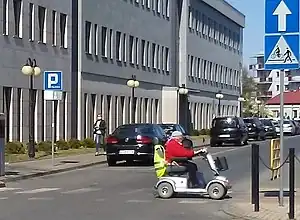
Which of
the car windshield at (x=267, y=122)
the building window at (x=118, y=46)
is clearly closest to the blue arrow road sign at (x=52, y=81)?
the building window at (x=118, y=46)

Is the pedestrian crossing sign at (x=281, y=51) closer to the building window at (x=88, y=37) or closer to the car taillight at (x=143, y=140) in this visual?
the car taillight at (x=143, y=140)

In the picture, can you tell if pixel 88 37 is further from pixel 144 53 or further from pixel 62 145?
pixel 144 53

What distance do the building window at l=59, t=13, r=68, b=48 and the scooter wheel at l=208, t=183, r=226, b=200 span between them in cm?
2759

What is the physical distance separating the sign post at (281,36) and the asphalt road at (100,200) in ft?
7.15

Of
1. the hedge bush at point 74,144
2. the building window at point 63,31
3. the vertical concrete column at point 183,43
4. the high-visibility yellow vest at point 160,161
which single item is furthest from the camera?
the vertical concrete column at point 183,43

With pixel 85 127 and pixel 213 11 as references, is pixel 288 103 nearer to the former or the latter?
pixel 213 11

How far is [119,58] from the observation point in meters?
54.7

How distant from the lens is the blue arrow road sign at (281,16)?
15.6 metres

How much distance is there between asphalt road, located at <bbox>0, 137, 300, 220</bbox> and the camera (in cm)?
1519

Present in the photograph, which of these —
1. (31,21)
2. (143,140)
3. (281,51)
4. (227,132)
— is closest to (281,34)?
(281,51)

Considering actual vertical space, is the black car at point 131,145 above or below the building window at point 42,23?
below

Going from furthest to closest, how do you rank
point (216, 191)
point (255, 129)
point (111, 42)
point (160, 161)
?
point (255, 129) < point (111, 42) < point (160, 161) < point (216, 191)

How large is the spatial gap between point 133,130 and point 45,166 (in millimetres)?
3936

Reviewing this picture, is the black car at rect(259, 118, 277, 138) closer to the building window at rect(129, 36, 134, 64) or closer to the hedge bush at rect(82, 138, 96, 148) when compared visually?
the building window at rect(129, 36, 134, 64)
